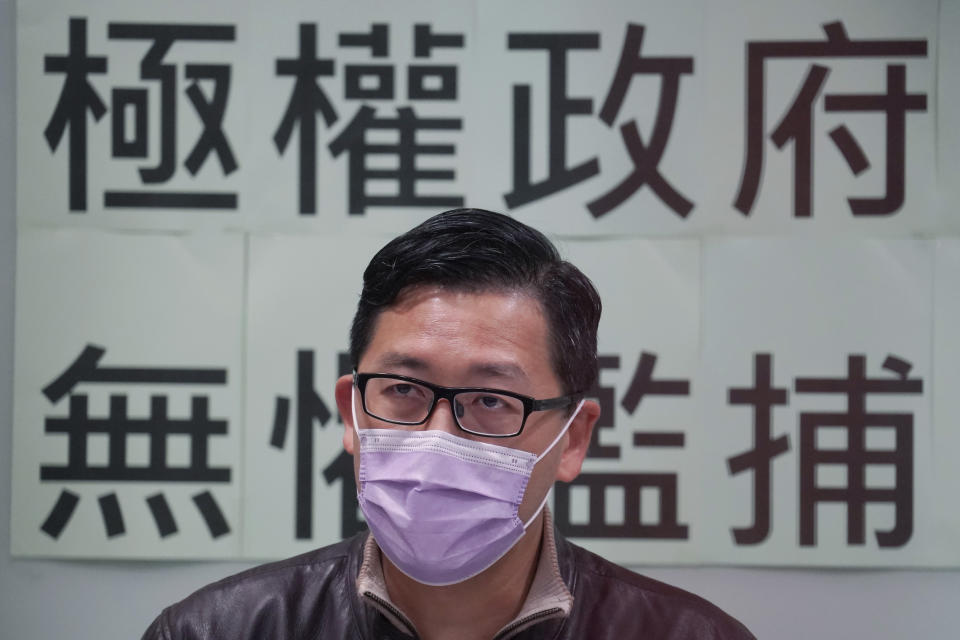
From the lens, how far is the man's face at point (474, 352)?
1059mm

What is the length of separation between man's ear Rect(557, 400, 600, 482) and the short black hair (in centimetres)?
4

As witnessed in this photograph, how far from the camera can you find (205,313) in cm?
182

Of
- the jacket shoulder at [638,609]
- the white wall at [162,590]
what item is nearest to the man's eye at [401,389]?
the jacket shoulder at [638,609]

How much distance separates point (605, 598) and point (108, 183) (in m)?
1.33

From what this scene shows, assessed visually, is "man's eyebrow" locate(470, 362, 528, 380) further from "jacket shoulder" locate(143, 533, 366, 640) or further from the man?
"jacket shoulder" locate(143, 533, 366, 640)

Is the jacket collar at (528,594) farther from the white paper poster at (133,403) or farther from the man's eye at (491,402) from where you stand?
the white paper poster at (133,403)

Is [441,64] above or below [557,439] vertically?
above

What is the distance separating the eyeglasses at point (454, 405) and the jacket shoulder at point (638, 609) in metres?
0.28

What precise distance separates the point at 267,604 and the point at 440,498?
32 cm

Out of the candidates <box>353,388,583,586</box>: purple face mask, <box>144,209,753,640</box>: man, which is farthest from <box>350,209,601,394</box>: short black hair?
<box>353,388,583,586</box>: purple face mask

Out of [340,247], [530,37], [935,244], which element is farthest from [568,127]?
[935,244]

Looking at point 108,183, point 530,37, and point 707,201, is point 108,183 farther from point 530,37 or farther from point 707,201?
point 707,201

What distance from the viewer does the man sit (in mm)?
1067

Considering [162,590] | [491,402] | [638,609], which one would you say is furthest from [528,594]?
[162,590]
